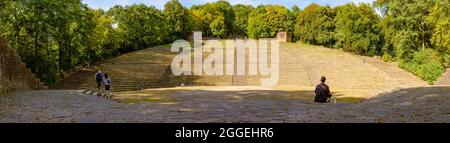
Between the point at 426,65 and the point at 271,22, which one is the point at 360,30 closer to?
the point at 426,65

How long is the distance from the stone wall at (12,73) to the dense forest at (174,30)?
22.6 feet

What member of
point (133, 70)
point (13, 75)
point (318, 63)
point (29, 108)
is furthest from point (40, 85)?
point (318, 63)

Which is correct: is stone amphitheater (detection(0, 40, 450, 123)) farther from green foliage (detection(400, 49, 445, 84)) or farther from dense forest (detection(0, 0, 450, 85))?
dense forest (detection(0, 0, 450, 85))

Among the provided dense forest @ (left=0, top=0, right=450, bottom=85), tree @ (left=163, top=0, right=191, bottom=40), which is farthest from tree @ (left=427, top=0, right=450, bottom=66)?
tree @ (left=163, top=0, right=191, bottom=40)

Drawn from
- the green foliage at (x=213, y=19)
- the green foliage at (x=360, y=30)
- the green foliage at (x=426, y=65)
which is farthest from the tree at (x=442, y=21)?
the green foliage at (x=213, y=19)

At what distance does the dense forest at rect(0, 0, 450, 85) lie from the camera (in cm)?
2942

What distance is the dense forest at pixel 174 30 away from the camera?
2942 centimetres

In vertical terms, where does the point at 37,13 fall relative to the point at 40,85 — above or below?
above

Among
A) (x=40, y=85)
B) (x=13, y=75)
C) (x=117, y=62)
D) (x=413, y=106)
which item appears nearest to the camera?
(x=413, y=106)

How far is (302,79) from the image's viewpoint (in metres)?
36.1

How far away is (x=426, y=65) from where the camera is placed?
39281 mm

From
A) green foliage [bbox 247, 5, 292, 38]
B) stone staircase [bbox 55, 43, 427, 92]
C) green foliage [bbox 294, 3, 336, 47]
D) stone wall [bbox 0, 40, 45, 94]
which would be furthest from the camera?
green foliage [bbox 247, 5, 292, 38]
